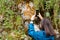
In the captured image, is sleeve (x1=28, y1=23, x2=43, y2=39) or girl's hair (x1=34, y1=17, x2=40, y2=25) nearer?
sleeve (x1=28, y1=23, x2=43, y2=39)

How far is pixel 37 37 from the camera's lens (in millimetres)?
3895

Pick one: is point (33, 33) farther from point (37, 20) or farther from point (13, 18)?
point (13, 18)

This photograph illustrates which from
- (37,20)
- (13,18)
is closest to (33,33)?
(37,20)

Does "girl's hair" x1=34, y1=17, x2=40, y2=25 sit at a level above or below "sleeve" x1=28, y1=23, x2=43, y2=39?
above

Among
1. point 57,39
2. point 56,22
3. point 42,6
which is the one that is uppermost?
point 42,6

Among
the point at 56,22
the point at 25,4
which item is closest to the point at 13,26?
the point at 25,4

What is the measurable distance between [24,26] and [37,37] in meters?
0.54

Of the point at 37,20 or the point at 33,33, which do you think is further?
the point at 37,20

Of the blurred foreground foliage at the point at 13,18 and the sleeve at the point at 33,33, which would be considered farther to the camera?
the blurred foreground foliage at the point at 13,18

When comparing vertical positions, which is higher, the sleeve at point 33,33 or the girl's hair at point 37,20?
the girl's hair at point 37,20

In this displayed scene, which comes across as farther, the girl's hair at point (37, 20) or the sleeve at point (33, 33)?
the girl's hair at point (37, 20)

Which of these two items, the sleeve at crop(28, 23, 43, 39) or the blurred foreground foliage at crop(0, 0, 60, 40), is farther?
the blurred foreground foliage at crop(0, 0, 60, 40)

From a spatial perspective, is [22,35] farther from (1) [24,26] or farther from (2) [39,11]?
(2) [39,11]

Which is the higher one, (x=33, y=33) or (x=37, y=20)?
(x=37, y=20)
